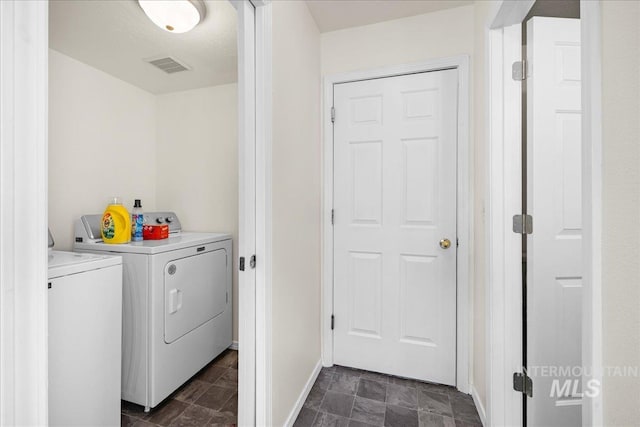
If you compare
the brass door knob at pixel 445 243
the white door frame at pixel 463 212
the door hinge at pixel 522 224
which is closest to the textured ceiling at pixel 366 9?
the white door frame at pixel 463 212

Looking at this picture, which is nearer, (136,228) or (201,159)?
(136,228)

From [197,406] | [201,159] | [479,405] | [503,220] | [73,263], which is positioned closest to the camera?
[73,263]

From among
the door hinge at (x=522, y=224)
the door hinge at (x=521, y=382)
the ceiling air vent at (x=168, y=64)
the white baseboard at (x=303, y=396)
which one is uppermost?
the ceiling air vent at (x=168, y=64)

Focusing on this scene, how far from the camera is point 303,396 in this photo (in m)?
1.75

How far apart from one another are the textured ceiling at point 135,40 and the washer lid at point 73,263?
1.33 m

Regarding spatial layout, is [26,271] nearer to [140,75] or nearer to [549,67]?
[549,67]

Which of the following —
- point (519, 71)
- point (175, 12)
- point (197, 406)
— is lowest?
point (197, 406)

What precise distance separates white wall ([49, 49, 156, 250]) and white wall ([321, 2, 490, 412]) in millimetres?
1686

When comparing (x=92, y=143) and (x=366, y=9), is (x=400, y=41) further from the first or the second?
(x=92, y=143)

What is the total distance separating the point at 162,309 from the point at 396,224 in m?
1.59

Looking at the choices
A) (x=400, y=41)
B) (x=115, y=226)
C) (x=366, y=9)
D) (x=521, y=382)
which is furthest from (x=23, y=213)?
(x=400, y=41)

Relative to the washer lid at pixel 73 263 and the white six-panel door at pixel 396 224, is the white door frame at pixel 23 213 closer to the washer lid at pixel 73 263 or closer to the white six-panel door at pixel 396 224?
the washer lid at pixel 73 263

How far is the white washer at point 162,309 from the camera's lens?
1.68 meters

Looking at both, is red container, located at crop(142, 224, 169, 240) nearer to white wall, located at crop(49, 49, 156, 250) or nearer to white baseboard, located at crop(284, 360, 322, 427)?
white wall, located at crop(49, 49, 156, 250)
